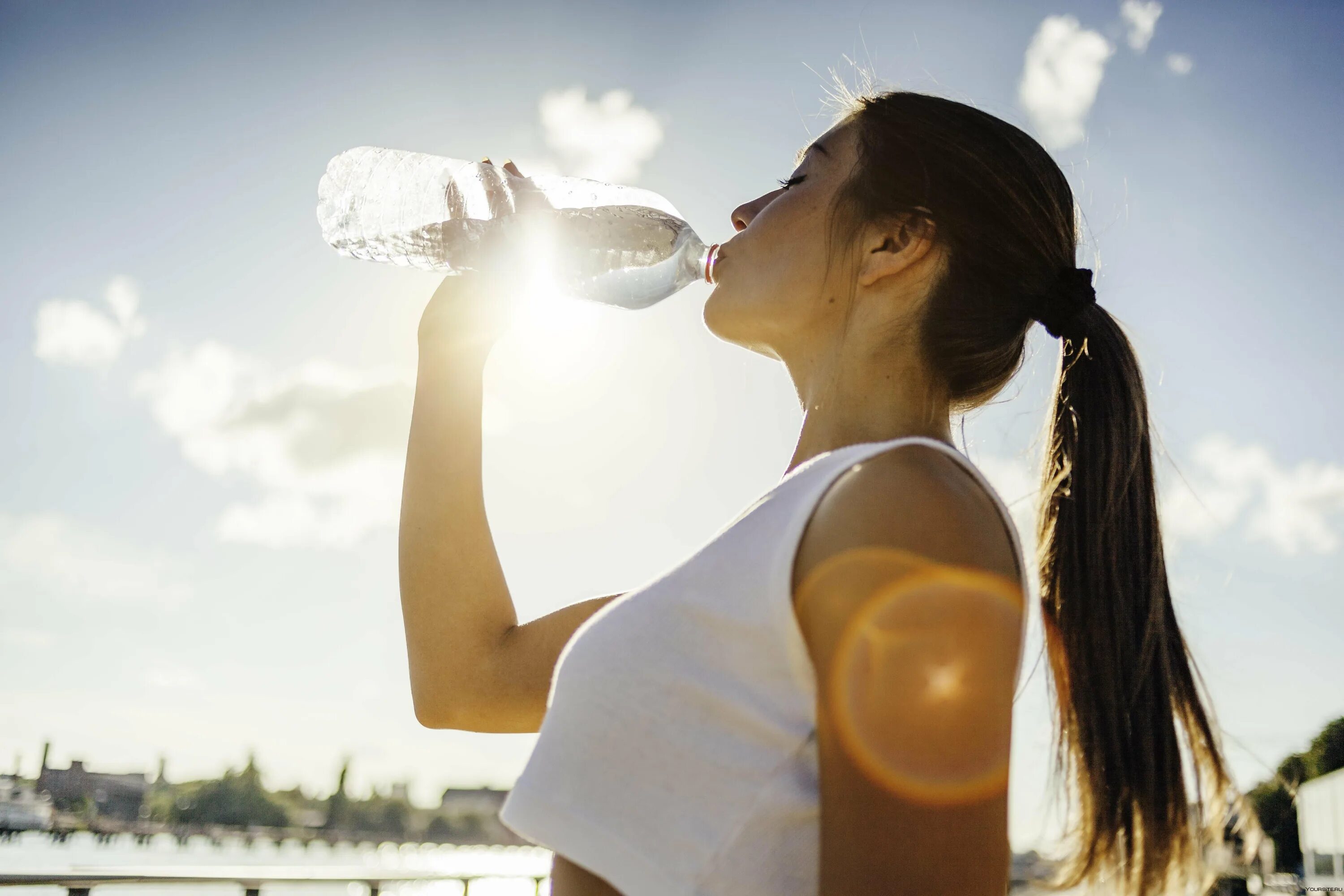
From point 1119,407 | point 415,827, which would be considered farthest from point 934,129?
point 415,827

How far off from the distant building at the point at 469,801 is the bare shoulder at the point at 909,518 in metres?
83.0

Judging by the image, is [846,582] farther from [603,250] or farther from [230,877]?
[230,877]

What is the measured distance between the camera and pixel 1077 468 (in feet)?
3.70

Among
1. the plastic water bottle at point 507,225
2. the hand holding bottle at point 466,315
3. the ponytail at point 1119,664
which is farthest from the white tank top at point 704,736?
the plastic water bottle at point 507,225

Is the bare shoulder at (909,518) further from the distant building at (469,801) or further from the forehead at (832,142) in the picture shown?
the distant building at (469,801)

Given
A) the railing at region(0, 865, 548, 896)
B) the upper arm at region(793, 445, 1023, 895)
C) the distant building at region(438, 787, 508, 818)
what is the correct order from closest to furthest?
the upper arm at region(793, 445, 1023, 895) → the railing at region(0, 865, 548, 896) → the distant building at region(438, 787, 508, 818)

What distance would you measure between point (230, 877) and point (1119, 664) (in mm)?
3012

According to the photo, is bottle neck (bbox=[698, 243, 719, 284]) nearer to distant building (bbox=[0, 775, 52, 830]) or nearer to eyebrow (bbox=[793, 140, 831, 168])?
eyebrow (bbox=[793, 140, 831, 168])

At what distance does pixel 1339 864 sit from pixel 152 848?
73.0 meters

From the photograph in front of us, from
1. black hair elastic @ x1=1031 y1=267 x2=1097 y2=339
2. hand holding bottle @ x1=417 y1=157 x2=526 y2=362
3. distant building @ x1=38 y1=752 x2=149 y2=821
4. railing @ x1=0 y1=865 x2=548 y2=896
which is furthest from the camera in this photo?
distant building @ x1=38 y1=752 x2=149 y2=821

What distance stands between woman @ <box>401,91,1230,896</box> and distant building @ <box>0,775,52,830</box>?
6853cm

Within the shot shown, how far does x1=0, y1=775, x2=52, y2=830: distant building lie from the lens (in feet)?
193

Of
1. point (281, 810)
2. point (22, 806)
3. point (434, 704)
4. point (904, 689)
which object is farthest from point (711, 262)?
point (281, 810)

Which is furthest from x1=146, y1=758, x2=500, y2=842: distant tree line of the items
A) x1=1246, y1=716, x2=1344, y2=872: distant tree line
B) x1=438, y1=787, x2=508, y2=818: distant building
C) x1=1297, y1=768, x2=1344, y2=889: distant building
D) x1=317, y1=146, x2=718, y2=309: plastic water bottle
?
x1=317, y1=146, x2=718, y2=309: plastic water bottle
